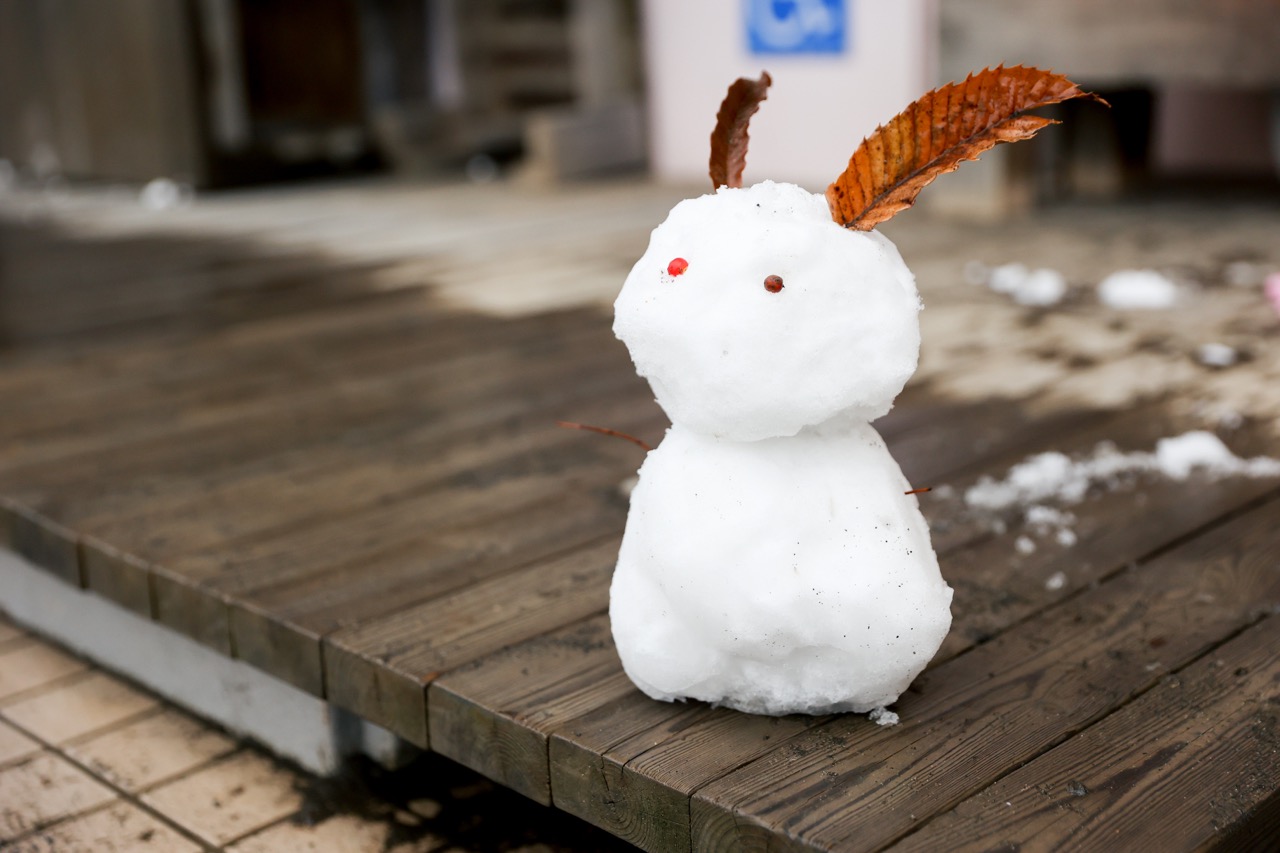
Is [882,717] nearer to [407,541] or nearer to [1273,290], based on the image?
[407,541]

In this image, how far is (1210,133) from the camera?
6.28 m

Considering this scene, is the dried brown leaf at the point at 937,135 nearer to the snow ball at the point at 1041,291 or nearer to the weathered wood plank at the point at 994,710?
the weathered wood plank at the point at 994,710

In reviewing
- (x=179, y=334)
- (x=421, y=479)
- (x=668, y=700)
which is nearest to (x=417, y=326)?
(x=179, y=334)

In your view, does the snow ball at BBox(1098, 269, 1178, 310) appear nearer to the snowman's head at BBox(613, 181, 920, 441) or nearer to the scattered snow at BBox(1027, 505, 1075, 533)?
the scattered snow at BBox(1027, 505, 1075, 533)

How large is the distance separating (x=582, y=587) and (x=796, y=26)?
447cm

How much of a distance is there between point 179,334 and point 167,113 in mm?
3366

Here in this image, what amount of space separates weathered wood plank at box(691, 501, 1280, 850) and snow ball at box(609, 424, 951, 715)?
75 mm

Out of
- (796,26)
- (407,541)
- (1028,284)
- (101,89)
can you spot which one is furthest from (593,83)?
(407,541)

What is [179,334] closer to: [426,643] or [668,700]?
[426,643]

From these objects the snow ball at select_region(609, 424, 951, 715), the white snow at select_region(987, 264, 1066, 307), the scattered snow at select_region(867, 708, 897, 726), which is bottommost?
the white snow at select_region(987, 264, 1066, 307)

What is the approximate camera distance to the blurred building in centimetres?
507

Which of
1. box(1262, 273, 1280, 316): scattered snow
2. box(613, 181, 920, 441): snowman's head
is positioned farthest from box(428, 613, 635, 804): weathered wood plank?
box(1262, 273, 1280, 316): scattered snow

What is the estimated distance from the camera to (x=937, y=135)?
1.40m

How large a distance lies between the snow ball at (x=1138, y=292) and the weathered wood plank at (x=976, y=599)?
1.04m
